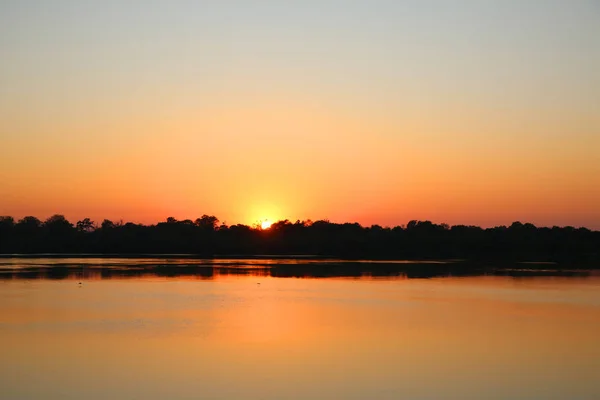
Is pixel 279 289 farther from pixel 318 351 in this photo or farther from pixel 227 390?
pixel 227 390

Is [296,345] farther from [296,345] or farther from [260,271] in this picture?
[260,271]

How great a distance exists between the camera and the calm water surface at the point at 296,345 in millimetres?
11234

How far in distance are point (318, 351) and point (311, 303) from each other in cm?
876

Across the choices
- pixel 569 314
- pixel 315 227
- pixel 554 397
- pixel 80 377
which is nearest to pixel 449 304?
pixel 569 314

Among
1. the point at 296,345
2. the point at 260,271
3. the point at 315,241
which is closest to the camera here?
the point at 296,345

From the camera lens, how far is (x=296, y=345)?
14867mm

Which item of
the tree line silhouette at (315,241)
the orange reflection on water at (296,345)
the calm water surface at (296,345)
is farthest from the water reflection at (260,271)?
the tree line silhouette at (315,241)

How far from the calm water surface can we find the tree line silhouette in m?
50.1

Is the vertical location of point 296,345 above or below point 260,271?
below

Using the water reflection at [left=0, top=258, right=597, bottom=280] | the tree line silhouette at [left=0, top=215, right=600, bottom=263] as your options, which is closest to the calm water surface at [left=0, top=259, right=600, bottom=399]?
the water reflection at [left=0, top=258, right=597, bottom=280]

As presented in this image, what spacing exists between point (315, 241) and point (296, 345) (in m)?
77.8

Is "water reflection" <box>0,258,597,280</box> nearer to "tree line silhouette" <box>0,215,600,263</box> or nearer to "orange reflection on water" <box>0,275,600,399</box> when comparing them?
"orange reflection on water" <box>0,275,600,399</box>

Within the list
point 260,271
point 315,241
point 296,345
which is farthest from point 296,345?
point 315,241

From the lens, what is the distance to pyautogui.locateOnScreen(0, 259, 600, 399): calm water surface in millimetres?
11234
